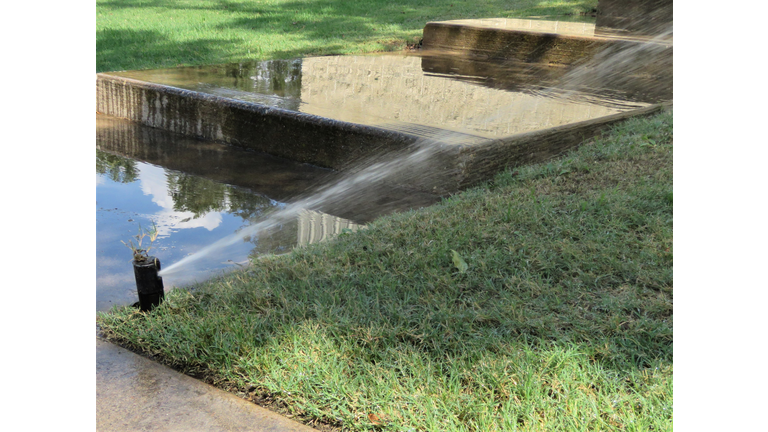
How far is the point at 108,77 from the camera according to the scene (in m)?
5.54

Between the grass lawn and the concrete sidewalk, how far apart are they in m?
0.07

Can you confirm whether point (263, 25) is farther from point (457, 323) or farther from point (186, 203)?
point (457, 323)

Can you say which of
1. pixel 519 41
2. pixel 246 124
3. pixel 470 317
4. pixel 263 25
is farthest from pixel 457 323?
pixel 263 25

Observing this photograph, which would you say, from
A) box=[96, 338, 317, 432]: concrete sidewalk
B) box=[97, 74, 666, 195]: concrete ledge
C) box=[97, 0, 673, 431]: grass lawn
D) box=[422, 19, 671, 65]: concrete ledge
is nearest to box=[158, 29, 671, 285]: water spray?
box=[97, 74, 666, 195]: concrete ledge

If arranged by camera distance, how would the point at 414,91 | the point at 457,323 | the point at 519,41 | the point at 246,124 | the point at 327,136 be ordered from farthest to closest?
the point at 519,41, the point at 414,91, the point at 246,124, the point at 327,136, the point at 457,323

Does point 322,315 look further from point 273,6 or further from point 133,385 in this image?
point 273,6

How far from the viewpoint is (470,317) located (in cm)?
222

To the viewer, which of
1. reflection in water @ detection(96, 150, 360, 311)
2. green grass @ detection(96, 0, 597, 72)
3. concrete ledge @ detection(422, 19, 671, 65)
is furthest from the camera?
green grass @ detection(96, 0, 597, 72)

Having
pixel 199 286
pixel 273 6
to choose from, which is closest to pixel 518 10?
pixel 273 6

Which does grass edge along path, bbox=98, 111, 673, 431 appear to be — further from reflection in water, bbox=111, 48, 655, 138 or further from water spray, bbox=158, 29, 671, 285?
reflection in water, bbox=111, 48, 655, 138

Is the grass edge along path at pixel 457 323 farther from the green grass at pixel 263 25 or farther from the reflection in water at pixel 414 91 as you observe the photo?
the green grass at pixel 263 25

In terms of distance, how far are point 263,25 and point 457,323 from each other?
932cm

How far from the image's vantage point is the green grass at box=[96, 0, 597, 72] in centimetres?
816

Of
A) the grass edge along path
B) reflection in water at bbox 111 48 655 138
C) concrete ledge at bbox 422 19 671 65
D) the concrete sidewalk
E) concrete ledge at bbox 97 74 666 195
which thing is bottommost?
the concrete sidewalk
